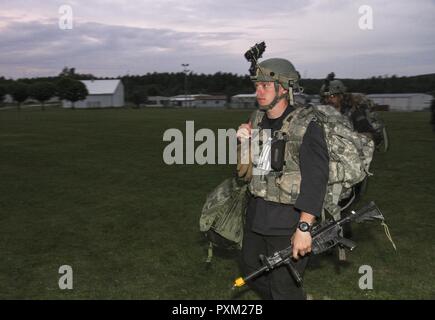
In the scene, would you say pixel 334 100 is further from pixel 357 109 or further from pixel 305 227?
pixel 305 227

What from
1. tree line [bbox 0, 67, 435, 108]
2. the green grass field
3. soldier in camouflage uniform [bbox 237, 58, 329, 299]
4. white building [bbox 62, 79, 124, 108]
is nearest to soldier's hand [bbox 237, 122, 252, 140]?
soldier in camouflage uniform [bbox 237, 58, 329, 299]

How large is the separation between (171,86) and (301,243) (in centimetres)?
17094

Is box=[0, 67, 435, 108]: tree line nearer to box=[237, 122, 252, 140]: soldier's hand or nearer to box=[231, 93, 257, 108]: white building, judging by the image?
box=[231, 93, 257, 108]: white building

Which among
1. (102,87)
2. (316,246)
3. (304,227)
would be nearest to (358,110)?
(316,246)

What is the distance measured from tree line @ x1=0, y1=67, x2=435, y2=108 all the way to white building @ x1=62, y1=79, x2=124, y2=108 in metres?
4.55

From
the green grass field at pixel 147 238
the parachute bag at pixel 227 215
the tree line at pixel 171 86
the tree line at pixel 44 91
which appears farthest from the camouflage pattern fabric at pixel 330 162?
the tree line at pixel 44 91

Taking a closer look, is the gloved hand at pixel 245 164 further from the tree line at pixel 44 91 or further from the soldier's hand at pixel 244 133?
the tree line at pixel 44 91

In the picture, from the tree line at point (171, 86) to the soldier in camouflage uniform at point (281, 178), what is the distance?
49081 millimetres

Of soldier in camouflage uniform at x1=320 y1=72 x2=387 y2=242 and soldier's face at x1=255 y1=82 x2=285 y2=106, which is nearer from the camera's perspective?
soldier's face at x1=255 y1=82 x2=285 y2=106

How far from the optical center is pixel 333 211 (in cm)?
366

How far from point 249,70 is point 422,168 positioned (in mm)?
12524

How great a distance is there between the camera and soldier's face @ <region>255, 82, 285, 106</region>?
361 cm
